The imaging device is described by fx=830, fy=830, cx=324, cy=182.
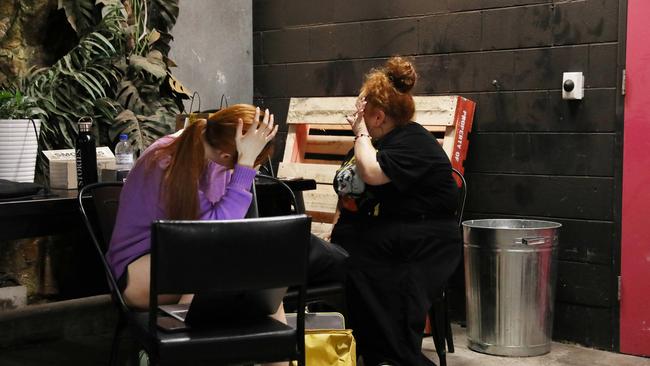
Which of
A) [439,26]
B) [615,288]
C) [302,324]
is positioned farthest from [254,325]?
[439,26]

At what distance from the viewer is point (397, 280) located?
3297mm

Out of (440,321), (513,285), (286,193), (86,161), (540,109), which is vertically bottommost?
(440,321)

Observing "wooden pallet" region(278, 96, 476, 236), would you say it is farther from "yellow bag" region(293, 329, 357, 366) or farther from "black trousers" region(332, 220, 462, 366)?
"yellow bag" region(293, 329, 357, 366)

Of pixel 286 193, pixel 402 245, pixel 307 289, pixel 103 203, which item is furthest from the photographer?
pixel 286 193

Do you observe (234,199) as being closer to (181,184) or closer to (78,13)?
(181,184)

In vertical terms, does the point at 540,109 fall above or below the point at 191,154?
above

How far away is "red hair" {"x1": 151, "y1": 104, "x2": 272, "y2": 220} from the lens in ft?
7.86

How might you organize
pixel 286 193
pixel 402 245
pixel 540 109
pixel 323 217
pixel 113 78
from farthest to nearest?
pixel 323 217 → pixel 113 78 → pixel 540 109 → pixel 286 193 → pixel 402 245

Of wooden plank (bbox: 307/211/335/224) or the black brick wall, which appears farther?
wooden plank (bbox: 307/211/335/224)

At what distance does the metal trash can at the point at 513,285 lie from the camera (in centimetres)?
386

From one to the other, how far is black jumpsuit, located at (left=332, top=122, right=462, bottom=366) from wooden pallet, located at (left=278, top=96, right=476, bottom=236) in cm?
93

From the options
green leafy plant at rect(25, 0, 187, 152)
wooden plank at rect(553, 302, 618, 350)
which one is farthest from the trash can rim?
green leafy plant at rect(25, 0, 187, 152)

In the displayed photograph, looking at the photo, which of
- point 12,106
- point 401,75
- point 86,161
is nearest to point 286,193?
point 401,75

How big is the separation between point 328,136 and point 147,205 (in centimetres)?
239
